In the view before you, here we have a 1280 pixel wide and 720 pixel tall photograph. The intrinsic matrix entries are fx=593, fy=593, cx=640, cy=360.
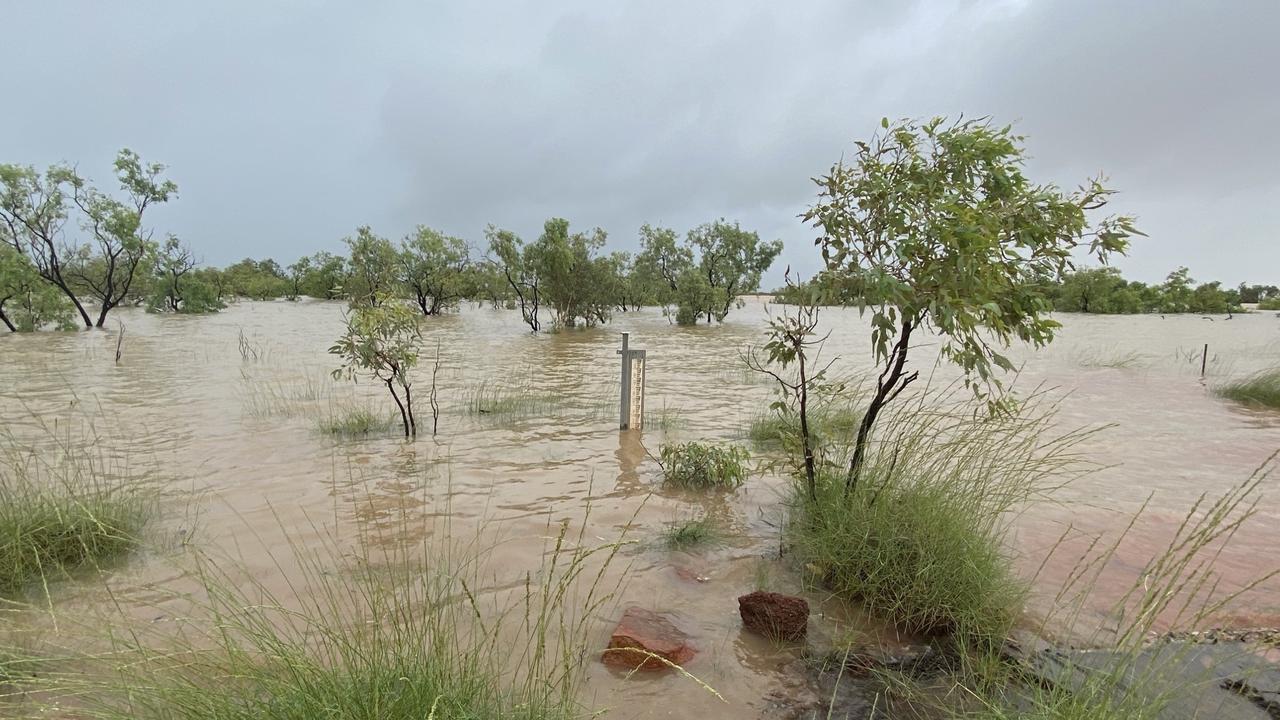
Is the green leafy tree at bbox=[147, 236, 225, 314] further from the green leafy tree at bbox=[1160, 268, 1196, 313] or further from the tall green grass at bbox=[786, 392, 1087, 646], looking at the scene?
the green leafy tree at bbox=[1160, 268, 1196, 313]

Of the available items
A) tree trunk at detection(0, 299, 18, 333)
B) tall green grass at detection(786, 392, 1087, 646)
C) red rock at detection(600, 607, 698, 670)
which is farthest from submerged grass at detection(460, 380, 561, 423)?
tree trunk at detection(0, 299, 18, 333)

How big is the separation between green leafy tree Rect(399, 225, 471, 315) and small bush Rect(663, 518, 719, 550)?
4069 cm

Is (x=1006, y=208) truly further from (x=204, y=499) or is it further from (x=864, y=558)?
(x=204, y=499)

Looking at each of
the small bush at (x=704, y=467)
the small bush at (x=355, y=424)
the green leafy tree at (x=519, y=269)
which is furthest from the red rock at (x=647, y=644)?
the green leafy tree at (x=519, y=269)

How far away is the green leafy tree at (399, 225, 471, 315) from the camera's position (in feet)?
139

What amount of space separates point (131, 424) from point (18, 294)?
956 inches

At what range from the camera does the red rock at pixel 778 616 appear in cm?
328

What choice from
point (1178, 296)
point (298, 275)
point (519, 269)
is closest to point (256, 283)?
point (298, 275)

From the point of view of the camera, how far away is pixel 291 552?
4.43m

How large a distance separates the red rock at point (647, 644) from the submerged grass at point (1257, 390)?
1397 centimetres

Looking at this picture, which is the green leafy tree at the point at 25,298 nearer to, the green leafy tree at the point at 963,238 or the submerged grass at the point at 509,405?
the submerged grass at the point at 509,405

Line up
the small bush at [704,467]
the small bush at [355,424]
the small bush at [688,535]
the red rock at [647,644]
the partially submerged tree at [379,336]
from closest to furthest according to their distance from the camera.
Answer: the red rock at [647,644] → the small bush at [688,535] → the small bush at [704,467] → the partially submerged tree at [379,336] → the small bush at [355,424]

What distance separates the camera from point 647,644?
3.10m

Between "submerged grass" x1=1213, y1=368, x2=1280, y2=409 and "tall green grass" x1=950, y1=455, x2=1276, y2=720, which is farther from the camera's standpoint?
"submerged grass" x1=1213, y1=368, x2=1280, y2=409
